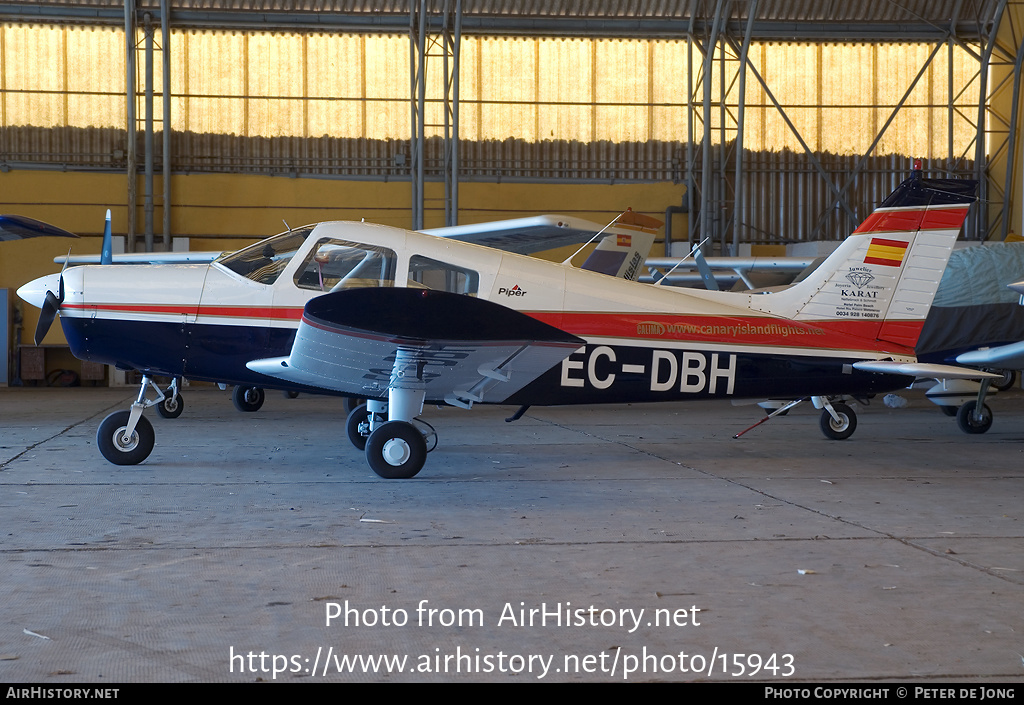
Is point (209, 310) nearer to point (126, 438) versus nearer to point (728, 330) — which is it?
point (126, 438)

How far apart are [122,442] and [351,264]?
7.58 ft

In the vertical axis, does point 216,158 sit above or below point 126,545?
above

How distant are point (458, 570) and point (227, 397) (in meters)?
13.4

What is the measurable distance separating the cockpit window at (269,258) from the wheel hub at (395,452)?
159 cm

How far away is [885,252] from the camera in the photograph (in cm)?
772

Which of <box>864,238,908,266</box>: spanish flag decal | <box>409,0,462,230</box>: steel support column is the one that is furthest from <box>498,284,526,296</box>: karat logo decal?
<box>409,0,462,230</box>: steel support column

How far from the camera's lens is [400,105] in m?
21.7

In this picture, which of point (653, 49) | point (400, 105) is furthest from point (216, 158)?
point (653, 49)

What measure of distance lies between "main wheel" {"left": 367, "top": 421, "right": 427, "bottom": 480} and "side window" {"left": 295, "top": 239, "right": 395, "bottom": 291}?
1149 mm

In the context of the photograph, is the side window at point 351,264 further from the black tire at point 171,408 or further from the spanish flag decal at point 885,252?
the black tire at point 171,408

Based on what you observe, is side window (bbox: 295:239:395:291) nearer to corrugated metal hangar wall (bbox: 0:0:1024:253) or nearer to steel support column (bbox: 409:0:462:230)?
steel support column (bbox: 409:0:462:230)

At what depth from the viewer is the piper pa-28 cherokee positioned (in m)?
6.84

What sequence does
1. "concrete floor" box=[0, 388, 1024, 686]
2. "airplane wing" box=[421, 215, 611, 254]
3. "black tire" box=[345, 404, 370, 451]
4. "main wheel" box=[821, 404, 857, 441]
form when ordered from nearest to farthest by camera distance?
"concrete floor" box=[0, 388, 1024, 686] < "black tire" box=[345, 404, 370, 451] < "main wheel" box=[821, 404, 857, 441] < "airplane wing" box=[421, 215, 611, 254]

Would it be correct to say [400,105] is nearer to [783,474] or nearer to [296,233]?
[296,233]
